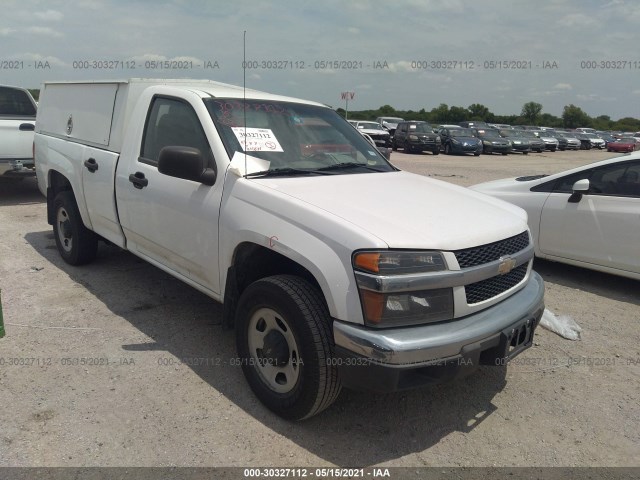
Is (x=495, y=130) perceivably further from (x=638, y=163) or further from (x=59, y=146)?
(x=59, y=146)

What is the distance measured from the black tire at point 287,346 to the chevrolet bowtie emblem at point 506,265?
3.30 feet

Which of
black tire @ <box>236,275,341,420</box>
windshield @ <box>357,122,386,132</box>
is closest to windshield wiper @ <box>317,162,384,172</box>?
black tire @ <box>236,275,341,420</box>

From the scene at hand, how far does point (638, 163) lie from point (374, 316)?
4.21 m

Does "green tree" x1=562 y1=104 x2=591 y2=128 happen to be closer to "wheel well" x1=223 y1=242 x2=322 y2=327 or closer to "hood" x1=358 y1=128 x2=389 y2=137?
"hood" x1=358 y1=128 x2=389 y2=137

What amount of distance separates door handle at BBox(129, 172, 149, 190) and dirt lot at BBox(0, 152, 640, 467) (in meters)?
1.11

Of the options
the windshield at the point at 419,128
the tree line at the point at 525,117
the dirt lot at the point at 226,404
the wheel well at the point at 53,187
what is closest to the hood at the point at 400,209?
the dirt lot at the point at 226,404

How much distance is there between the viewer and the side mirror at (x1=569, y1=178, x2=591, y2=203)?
5453 mm

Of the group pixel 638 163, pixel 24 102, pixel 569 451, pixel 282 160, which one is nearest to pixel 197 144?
pixel 282 160

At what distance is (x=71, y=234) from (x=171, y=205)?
230 centimetres

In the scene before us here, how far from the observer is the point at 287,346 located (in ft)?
9.68

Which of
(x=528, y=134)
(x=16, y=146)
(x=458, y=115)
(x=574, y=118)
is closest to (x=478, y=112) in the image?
(x=458, y=115)

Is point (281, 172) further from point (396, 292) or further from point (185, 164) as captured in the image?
point (396, 292)

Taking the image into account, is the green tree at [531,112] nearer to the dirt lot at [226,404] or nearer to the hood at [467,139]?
the hood at [467,139]

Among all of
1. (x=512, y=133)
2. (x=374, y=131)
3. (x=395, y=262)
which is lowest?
(x=395, y=262)
